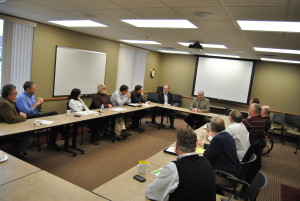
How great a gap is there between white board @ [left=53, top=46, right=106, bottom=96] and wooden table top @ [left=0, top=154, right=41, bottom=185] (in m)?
3.75

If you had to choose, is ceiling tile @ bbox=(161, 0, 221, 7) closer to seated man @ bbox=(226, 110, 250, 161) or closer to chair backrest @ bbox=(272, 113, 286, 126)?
seated man @ bbox=(226, 110, 250, 161)

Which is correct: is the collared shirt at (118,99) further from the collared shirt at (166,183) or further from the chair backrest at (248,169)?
the collared shirt at (166,183)

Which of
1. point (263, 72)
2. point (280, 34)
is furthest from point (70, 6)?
point (263, 72)

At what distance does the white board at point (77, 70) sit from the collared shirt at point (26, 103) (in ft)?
4.74

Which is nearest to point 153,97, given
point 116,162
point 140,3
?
point 116,162

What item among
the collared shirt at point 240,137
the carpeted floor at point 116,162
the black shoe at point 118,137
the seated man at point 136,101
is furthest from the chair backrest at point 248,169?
the seated man at point 136,101

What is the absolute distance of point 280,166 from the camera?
5062 mm

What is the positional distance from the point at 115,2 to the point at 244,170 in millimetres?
2615

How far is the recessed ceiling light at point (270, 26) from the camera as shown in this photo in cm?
300

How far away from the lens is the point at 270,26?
321cm

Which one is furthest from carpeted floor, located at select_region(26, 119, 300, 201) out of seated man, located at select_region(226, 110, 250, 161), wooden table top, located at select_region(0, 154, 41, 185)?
wooden table top, located at select_region(0, 154, 41, 185)

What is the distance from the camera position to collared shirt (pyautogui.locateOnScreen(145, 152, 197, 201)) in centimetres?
158

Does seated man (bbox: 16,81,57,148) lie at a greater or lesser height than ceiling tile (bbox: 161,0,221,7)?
lesser

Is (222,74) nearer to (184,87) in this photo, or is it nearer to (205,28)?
(184,87)
